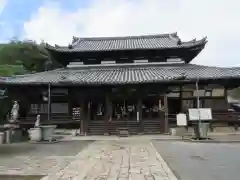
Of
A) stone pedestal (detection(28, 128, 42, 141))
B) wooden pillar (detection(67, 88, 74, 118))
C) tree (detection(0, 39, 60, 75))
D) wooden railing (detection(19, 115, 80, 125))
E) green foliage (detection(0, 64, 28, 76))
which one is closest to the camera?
stone pedestal (detection(28, 128, 42, 141))

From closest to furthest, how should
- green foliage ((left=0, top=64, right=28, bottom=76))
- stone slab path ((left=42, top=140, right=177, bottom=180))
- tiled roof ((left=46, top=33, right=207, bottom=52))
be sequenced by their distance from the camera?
stone slab path ((left=42, top=140, right=177, bottom=180)) → tiled roof ((left=46, top=33, right=207, bottom=52)) → green foliage ((left=0, top=64, right=28, bottom=76))

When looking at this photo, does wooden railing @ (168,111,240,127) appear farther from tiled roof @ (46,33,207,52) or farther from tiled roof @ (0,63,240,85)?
tiled roof @ (46,33,207,52)

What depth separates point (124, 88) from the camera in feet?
72.7

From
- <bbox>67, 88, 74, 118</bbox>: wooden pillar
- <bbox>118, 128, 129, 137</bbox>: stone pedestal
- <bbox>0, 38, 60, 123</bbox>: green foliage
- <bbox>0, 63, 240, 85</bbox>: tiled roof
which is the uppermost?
<bbox>0, 38, 60, 123</bbox>: green foliage

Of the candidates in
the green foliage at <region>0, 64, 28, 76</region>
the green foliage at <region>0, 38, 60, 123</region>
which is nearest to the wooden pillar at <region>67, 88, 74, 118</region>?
the green foliage at <region>0, 64, 28, 76</region>

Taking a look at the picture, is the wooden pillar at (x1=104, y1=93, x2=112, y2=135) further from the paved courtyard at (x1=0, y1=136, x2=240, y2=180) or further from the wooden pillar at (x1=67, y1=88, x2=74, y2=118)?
the paved courtyard at (x1=0, y1=136, x2=240, y2=180)

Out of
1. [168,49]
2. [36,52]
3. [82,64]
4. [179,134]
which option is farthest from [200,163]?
[36,52]

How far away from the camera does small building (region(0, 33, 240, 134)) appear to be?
71.2ft

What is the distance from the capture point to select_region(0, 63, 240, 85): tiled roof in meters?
21.4

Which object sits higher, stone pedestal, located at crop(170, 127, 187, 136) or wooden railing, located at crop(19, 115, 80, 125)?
wooden railing, located at crop(19, 115, 80, 125)

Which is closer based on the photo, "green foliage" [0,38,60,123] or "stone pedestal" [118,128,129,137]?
"stone pedestal" [118,128,129,137]

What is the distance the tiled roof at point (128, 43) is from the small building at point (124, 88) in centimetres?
11

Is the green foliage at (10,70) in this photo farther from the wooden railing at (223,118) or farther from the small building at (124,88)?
the wooden railing at (223,118)

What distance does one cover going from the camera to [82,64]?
26641 mm
